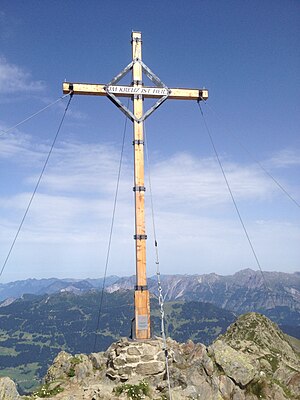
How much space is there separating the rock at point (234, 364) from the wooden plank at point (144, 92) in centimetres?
1755

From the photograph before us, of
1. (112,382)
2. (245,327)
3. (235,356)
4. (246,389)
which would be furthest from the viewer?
(245,327)

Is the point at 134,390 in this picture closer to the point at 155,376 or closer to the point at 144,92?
the point at 155,376

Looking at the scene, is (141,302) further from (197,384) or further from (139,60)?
(139,60)

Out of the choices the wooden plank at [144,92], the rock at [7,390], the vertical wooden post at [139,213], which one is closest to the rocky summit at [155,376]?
the rock at [7,390]

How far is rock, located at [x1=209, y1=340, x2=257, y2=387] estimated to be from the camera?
22859mm

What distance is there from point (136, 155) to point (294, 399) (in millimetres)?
18938

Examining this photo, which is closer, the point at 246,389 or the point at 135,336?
the point at 135,336

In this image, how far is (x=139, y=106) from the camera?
64.8ft

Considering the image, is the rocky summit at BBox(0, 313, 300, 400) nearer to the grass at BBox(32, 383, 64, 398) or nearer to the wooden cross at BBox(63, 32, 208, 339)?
the grass at BBox(32, 383, 64, 398)

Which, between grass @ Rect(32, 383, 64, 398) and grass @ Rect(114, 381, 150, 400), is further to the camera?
grass @ Rect(32, 383, 64, 398)

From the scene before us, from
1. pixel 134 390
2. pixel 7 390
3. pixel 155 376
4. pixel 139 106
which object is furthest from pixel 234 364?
pixel 139 106

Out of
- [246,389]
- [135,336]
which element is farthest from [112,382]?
[246,389]

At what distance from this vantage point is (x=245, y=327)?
145 m

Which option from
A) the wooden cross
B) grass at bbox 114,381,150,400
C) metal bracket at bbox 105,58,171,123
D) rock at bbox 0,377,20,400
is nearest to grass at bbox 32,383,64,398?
rock at bbox 0,377,20,400
